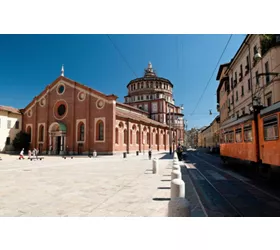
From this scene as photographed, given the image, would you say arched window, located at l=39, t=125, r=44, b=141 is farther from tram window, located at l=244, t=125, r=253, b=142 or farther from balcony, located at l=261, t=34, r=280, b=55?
balcony, located at l=261, t=34, r=280, b=55

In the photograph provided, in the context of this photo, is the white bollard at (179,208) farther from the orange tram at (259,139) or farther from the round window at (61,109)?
the round window at (61,109)

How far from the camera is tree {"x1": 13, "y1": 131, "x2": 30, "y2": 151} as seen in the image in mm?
37312

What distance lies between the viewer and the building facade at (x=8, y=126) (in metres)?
36.6

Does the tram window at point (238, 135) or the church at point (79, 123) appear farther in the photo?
the church at point (79, 123)

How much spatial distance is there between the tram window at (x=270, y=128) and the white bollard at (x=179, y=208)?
6.09m

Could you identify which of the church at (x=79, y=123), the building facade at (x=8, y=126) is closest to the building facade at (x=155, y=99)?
the church at (x=79, y=123)

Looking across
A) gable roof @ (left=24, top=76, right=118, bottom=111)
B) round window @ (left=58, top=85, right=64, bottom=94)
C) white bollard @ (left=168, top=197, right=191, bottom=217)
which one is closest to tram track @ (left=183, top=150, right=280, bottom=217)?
white bollard @ (left=168, top=197, right=191, bottom=217)

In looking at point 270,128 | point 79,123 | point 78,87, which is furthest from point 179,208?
point 78,87

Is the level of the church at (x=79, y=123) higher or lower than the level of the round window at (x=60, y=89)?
lower

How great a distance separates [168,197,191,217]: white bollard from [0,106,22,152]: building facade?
1606 inches

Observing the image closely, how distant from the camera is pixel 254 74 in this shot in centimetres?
2175
